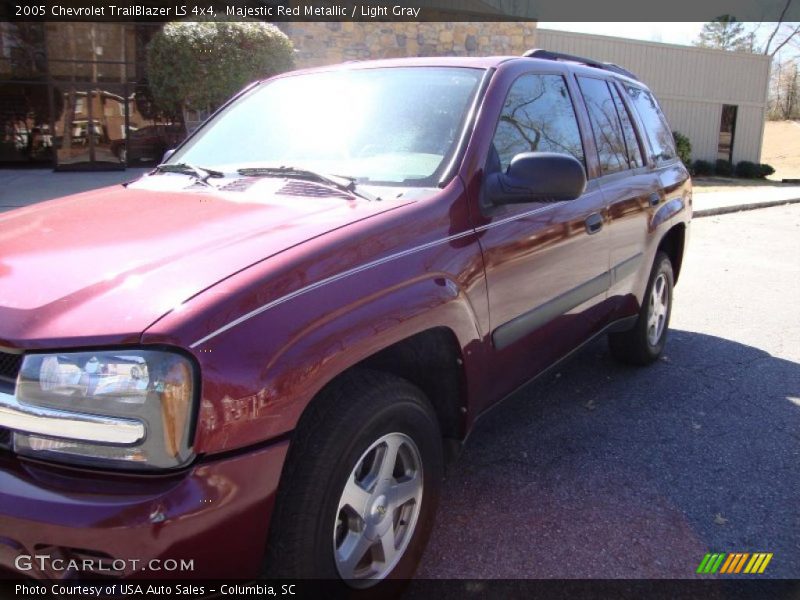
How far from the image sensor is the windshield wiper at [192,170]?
3.07 metres

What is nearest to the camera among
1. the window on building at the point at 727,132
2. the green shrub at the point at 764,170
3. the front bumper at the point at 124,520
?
the front bumper at the point at 124,520

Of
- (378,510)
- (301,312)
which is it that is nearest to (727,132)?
(378,510)

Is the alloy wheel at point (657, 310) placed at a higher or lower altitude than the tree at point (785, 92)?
lower

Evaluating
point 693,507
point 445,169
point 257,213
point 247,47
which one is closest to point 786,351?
point 693,507

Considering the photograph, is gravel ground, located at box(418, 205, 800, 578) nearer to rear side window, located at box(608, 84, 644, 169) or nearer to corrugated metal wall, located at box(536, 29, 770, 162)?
rear side window, located at box(608, 84, 644, 169)

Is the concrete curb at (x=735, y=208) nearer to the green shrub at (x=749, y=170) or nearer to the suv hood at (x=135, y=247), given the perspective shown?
the green shrub at (x=749, y=170)

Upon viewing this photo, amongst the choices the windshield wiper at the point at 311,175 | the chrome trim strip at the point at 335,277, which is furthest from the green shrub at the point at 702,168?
the windshield wiper at the point at 311,175

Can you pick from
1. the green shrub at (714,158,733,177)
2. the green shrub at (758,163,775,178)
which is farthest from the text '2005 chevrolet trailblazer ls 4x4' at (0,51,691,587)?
the green shrub at (758,163,775,178)

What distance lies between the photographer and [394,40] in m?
16.4

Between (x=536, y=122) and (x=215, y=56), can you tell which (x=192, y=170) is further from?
(x=215, y=56)

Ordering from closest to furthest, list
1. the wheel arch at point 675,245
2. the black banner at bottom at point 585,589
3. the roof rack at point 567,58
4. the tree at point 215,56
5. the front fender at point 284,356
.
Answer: the front fender at point 284,356, the black banner at bottom at point 585,589, the roof rack at point 567,58, the wheel arch at point 675,245, the tree at point 215,56

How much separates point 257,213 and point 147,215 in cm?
43

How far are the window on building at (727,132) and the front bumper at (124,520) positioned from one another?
29869mm

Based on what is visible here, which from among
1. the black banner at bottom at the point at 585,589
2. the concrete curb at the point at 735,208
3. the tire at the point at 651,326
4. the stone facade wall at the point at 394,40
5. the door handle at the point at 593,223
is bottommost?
the concrete curb at the point at 735,208
